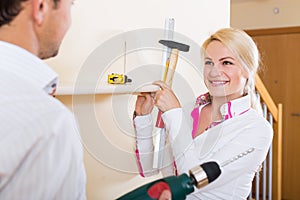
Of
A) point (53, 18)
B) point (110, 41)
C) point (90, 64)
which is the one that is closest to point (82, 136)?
point (90, 64)

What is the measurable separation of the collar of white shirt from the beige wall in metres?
3.95

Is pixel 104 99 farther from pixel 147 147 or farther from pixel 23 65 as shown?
pixel 23 65

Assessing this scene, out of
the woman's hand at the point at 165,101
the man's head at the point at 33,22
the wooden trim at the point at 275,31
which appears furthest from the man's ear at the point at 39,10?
the wooden trim at the point at 275,31

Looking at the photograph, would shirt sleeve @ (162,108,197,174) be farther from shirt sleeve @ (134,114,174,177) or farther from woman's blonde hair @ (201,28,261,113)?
woman's blonde hair @ (201,28,261,113)

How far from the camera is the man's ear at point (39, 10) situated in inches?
23.8

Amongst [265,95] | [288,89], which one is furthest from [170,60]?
[288,89]

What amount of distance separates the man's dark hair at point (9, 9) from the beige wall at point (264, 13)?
3.95m

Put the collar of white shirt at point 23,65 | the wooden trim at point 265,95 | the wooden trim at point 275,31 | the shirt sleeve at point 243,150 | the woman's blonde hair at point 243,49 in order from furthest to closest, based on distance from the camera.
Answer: the wooden trim at point 275,31 → the wooden trim at point 265,95 → the woman's blonde hair at point 243,49 → the shirt sleeve at point 243,150 → the collar of white shirt at point 23,65

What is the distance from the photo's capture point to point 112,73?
5.22 ft

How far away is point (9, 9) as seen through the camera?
60cm

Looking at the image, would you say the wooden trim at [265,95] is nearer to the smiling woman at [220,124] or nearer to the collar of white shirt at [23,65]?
the smiling woman at [220,124]

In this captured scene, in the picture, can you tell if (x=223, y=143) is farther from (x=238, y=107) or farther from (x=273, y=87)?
(x=273, y=87)

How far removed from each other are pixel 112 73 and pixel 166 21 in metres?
0.36

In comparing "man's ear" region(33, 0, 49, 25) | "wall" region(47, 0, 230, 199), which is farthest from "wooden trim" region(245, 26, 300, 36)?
"man's ear" region(33, 0, 49, 25)
